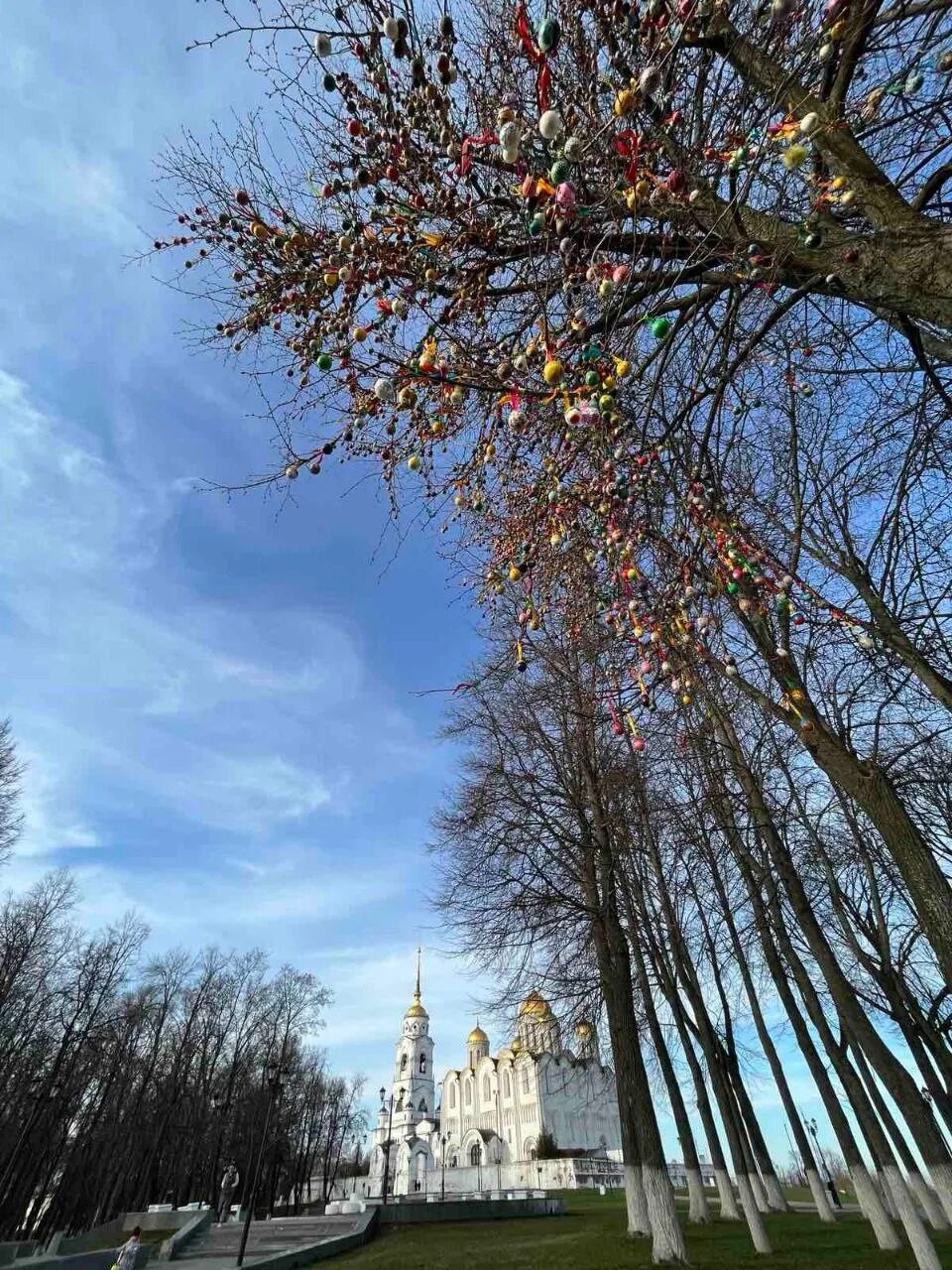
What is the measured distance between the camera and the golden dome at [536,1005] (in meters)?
12.6

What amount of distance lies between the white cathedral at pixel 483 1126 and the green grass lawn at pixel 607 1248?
28.1 meters

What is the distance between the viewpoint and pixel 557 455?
479cm

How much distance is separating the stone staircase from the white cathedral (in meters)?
23.2

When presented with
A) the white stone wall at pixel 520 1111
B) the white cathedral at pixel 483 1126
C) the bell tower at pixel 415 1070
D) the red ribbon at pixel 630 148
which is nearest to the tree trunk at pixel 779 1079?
the red ribbon at pixel 630 148

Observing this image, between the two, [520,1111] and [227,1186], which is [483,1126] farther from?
[227,1186]

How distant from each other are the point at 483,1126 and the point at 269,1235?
42341mm

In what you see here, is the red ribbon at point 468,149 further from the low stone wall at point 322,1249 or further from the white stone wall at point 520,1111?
the white stone wall at point 520,1111

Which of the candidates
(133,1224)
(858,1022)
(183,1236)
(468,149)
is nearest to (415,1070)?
(133,1224)

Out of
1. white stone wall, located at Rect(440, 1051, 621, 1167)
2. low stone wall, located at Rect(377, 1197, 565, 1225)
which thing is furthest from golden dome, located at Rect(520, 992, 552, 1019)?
white stone wall, located at Rect(440, 1051, 621, 1167)

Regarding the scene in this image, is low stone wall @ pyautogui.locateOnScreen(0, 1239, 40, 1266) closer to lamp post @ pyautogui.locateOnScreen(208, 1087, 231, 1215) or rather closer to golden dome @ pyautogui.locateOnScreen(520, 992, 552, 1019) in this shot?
golden dome @ pyautogui.locateOnScreen(520, 992, 552, 1019)

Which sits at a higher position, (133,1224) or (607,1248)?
(133,1224)

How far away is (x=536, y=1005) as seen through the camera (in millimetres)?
12805

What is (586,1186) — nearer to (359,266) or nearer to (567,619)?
(567,619)

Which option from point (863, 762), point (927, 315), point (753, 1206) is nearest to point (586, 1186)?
point (753, 1206)
